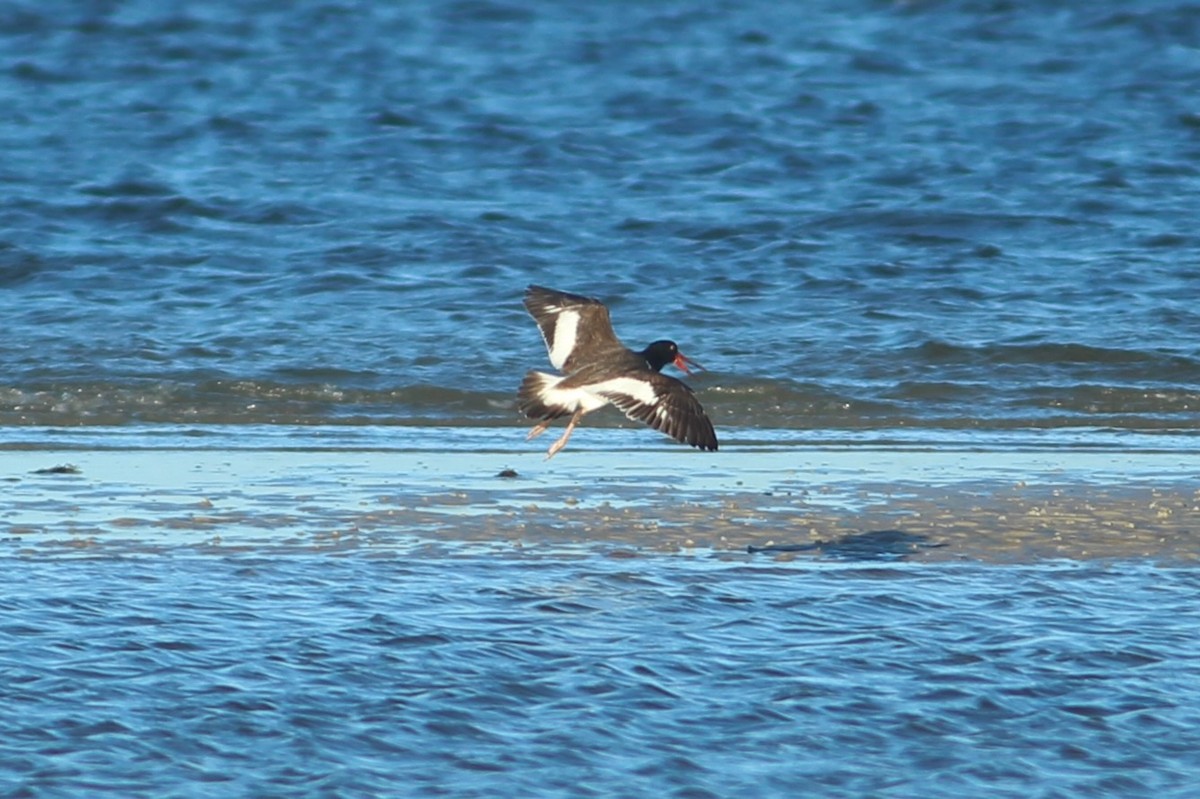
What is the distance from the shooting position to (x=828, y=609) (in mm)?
5840

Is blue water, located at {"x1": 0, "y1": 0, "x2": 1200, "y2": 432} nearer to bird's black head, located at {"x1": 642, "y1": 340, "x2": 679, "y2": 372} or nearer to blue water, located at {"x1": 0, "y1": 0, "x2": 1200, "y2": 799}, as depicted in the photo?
blue water, located at {"x1": 0, "y1": 0, "x2": 1200, "y2": 799}

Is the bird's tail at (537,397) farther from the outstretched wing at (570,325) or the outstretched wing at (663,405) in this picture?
the outstretched wing at (570,325)

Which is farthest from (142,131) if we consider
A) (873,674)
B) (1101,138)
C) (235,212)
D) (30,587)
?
(873,674)

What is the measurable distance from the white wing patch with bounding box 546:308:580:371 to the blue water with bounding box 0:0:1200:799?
780mm

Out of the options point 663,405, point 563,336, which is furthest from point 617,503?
point 563,336

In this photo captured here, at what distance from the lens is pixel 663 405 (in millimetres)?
7738

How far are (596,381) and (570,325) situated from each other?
80 cm

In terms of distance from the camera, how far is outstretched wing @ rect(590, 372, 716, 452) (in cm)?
759

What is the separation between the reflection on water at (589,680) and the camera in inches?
175

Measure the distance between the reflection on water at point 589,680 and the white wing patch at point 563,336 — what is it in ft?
7.88

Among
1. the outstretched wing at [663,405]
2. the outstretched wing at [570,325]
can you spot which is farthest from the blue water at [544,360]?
the outstretched wing at [570,325]

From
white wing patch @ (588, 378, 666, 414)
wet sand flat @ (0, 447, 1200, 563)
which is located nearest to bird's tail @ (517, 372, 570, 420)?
white wing patch @ (588, 378, 666, 414)

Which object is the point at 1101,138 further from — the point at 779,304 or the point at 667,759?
the point at 667,759

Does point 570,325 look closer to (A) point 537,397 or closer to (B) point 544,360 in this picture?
(A) point 537,397
